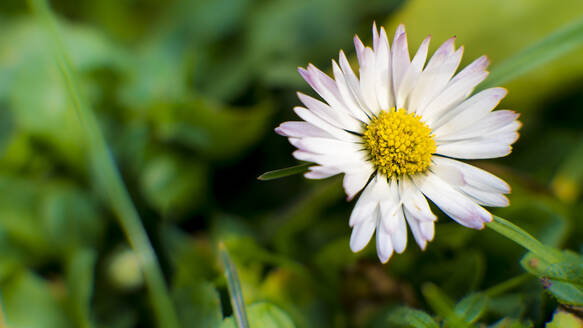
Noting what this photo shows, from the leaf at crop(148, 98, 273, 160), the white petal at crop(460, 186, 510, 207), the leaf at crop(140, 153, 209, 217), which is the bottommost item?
the white petal at crop(460, 186, 510, 207)

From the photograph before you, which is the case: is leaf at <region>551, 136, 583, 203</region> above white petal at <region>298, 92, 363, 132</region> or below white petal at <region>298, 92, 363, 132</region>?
below

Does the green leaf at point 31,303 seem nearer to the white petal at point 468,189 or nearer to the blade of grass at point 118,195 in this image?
the blade of grass at point 118,195

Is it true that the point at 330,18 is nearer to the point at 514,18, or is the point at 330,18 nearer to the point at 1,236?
the point at 514,18

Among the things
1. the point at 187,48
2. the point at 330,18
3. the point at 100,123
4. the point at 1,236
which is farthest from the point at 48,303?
the point at 330,18

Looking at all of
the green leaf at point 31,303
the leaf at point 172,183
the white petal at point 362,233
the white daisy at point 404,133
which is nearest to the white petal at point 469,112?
the white daisy at point 404,133

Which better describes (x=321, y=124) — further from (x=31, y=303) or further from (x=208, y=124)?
(x=31, y=303)

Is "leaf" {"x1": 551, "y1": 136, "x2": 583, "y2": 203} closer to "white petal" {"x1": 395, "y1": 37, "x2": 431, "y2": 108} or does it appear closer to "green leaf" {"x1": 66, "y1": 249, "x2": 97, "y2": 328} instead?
"white petal" {"x1": 395, "y1": 37, "x2": 431, "y2": 108}

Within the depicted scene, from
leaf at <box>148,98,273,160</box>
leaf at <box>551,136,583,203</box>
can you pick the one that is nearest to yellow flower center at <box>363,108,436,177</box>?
leaf at <box>148,98,273,160</box>
